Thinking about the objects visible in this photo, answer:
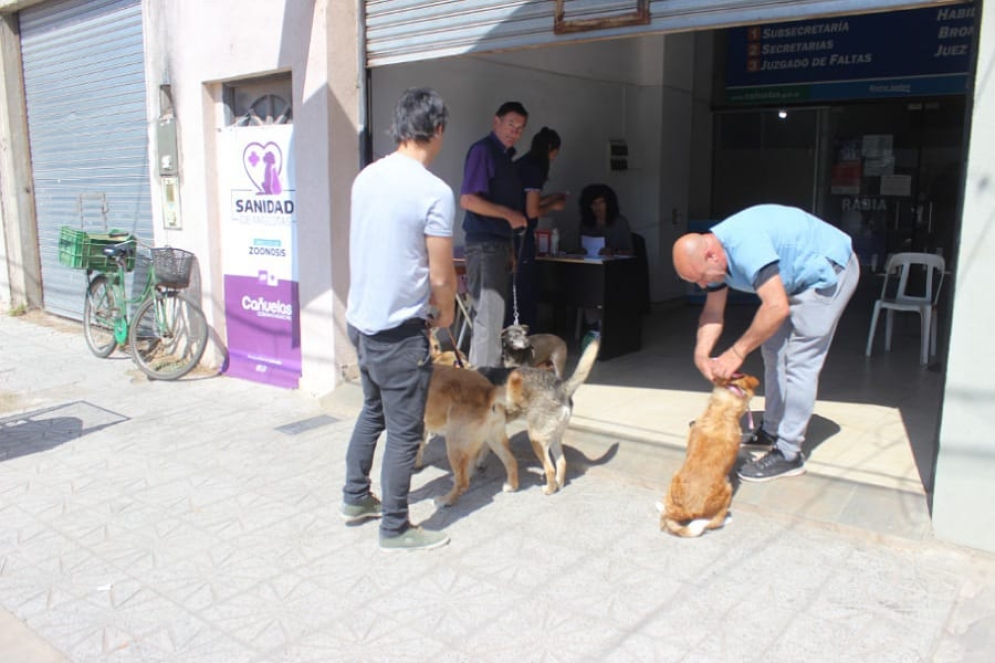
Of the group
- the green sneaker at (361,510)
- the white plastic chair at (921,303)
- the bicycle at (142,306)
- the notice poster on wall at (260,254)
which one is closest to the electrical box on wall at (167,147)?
the notice poster on wall at (260,254)

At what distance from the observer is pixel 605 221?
8180 mm

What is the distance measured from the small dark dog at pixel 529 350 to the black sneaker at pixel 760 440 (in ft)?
4.54

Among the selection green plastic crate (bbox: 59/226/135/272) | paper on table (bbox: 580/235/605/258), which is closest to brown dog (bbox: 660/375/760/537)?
paper on table (bbox: 580/235/605/258)

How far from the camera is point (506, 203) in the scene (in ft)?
18.6

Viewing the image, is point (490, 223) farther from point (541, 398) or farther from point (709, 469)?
point (709, 469)

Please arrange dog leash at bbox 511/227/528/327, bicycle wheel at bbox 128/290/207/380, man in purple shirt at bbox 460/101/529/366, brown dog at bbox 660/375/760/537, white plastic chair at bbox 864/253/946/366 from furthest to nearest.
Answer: bicycle wheel at bbox 128/290/207/380
white plastic chair at bbox 864/253/946/366
dog leash at bbox 511/227/528/327
man in purple shirt at bbox 460/101/529/366
brown dog at bbox 660/375/760/537

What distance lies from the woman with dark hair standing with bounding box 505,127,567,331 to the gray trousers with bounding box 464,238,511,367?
71 cm

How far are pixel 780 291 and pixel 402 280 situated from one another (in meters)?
1.79

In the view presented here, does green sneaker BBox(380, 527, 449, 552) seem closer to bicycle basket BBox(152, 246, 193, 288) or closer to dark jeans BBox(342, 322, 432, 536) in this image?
dark jeans BBox(342, 322, 432, 536)

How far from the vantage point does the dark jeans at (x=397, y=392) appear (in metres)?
3.67

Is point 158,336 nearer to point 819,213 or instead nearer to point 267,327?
point 267,327

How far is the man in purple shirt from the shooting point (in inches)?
217

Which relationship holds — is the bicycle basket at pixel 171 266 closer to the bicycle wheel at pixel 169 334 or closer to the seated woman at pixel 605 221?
the bicycle wheel at pixel 169 334

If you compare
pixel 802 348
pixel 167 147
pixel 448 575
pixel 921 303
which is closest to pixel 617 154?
pixel 921 303
